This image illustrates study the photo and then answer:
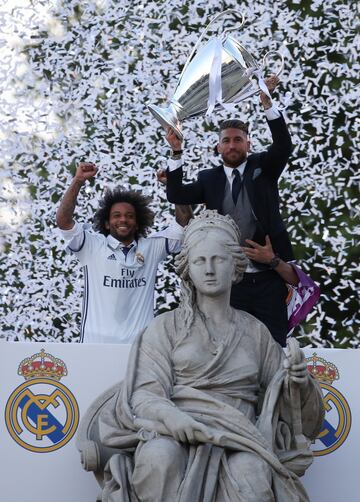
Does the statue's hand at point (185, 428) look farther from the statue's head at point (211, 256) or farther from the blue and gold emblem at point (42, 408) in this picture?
the blue and gold emblem at point (42, 408)

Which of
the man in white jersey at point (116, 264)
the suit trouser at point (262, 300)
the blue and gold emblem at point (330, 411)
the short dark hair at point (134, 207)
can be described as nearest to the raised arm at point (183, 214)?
the man in white jersey at point (116, 264)

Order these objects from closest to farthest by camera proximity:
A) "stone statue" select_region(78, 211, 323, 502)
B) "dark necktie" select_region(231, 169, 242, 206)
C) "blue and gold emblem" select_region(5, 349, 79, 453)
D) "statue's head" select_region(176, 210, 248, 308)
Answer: "stone statue" select_region(78, 211, 323, 502), "statue's head" select_region(176, 210, 248, 308), "blue and gold emblem" select_region(5, 349, 79, 453), "dark necktie" select_region(231, 169, 242, 206)

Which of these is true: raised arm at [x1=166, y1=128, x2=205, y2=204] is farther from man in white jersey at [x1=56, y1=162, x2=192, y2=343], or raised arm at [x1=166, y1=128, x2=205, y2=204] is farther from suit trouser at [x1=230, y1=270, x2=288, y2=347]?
suit trouser at [x1=230, y1=270, x2=288, y2=347]

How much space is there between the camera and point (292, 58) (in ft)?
44.5

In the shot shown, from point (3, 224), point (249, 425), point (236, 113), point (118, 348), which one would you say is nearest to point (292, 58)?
point (236, 113)

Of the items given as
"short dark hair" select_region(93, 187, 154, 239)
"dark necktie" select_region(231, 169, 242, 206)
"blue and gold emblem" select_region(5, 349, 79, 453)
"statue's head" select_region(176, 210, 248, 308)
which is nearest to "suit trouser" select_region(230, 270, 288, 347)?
"dark necktie" select_region(231, 169, 242, 206)

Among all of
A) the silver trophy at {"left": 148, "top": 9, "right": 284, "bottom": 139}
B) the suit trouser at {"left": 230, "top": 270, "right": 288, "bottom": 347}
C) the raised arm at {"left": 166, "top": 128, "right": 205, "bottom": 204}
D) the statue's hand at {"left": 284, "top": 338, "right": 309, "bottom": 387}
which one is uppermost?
the silver trophy at {"left": 148, "top": 9, "right": 284, "bottom": 139}

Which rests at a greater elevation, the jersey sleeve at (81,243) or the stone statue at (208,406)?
the jersey sleeve at (81,243)

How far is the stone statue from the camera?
7152mm

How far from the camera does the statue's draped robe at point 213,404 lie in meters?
7.22

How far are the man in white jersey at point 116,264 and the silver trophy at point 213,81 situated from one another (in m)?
0.61

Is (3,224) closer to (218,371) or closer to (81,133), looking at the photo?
(81,133)

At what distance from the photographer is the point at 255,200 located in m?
8.62

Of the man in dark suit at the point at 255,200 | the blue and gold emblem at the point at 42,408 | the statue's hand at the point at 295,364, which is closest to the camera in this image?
the statue's hand at the point at 295,364
